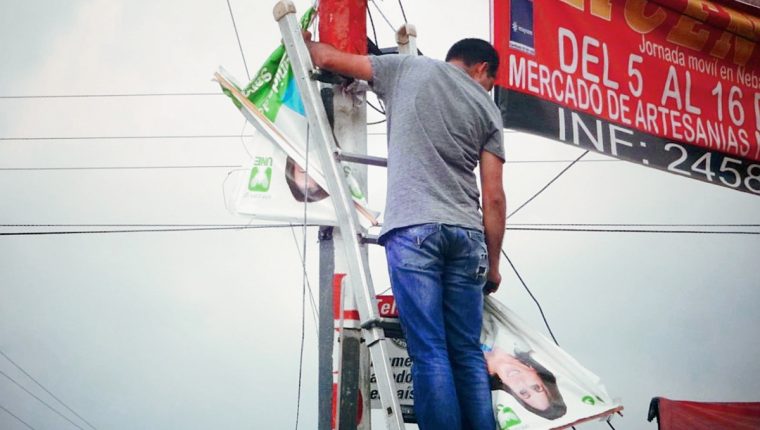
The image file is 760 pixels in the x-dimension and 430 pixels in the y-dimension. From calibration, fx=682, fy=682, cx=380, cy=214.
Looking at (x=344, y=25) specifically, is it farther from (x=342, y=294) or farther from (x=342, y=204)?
(x=342, y=294)

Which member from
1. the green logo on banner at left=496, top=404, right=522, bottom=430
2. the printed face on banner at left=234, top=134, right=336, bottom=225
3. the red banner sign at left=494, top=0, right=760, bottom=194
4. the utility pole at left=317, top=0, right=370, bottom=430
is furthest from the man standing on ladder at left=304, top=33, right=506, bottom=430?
the red banner sign at left=494, top=0, right=760, bottom=194

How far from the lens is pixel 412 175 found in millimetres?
2695

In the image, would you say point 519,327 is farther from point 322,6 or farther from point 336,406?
point 322,6

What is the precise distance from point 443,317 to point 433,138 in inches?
28.3

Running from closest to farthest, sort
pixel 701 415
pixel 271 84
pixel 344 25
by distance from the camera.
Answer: pixel 344 25 < pixel 271 84 < pixel 701 415

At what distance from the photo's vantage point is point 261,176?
3473mm

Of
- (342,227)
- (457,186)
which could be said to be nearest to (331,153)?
(342,227)

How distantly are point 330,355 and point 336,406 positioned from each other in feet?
1.18

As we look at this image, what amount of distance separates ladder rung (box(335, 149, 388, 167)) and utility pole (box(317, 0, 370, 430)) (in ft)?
0.58

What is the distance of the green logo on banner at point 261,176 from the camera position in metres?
3.44

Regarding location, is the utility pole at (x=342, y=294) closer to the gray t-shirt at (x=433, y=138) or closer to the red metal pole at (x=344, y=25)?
the red metal pole at (x=344, y=25)

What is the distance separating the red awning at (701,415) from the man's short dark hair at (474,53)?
277 inches

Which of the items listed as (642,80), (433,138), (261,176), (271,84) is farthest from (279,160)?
(642,80)

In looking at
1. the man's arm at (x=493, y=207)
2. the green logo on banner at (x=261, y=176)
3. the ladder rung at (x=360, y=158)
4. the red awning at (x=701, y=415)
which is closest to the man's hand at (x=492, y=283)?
the man's arm at (x=493, y=207)
